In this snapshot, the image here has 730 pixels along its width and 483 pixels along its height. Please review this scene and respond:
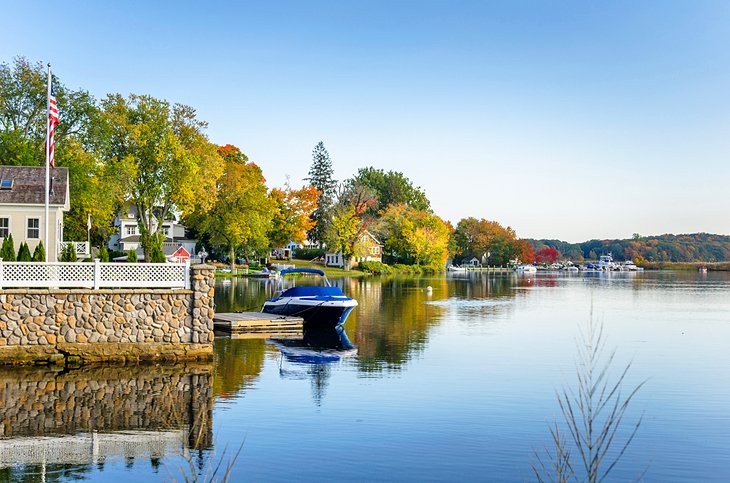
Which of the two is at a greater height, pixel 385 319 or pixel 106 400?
pixel 385 319

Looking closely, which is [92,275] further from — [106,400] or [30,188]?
[30,188]

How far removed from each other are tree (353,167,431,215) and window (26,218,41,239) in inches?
4402

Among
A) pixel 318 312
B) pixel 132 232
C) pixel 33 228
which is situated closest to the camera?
pixel 318 312

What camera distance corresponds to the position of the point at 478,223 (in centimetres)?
15762

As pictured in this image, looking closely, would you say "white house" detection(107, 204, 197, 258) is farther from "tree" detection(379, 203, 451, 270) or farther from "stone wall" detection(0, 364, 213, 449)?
"stone wall" detection(0, 364, 213, 449)

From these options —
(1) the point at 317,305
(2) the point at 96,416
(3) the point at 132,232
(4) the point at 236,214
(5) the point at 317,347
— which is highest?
(4) the point at 236,214

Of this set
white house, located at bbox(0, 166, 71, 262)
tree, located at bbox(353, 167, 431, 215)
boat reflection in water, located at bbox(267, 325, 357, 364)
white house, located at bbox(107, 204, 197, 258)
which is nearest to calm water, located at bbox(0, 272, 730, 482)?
boat reflection in water, located at bbox(267, 325, 357, 364)

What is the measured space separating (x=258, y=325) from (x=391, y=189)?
122 metres

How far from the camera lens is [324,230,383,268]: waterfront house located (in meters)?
103

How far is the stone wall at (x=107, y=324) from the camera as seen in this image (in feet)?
62.5

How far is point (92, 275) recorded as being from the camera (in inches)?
786

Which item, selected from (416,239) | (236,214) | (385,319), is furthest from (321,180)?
(385,319)

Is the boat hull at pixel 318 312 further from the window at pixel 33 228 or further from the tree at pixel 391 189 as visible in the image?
the tree at pixel 391 189

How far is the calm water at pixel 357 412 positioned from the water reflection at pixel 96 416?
4cm
